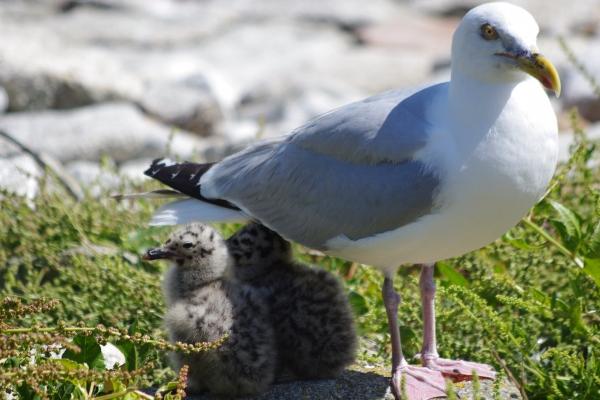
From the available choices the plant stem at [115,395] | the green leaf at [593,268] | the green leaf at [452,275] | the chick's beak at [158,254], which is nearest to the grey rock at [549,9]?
the green leaf at [452,275]

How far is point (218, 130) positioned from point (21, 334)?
250 inches

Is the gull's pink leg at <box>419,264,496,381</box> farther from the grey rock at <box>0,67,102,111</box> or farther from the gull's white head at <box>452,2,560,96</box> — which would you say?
the grey rock at <box>0,67,102,111</box>

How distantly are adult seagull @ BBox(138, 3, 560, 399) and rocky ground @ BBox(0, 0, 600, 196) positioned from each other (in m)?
1.94

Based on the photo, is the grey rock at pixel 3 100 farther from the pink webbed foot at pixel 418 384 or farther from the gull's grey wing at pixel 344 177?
the pink webbed foot at pixel 418 384

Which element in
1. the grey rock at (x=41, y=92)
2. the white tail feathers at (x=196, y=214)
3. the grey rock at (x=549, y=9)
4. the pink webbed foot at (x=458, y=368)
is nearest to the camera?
the pink webbed foot at (x=458, y=368)

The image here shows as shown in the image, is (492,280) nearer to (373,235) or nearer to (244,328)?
(373,235)

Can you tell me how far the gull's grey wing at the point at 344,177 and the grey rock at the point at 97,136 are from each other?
3.85 meters

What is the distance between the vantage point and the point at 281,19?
13906 millimetres

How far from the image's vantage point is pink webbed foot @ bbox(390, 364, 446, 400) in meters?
4.29

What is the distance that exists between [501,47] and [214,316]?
1432 mm

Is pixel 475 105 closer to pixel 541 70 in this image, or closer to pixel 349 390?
pixel 541 70

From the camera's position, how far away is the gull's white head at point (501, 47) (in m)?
3.99

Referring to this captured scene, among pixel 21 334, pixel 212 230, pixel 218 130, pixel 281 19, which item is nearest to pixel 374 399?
pixel 212 230

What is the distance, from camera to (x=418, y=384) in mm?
4340
